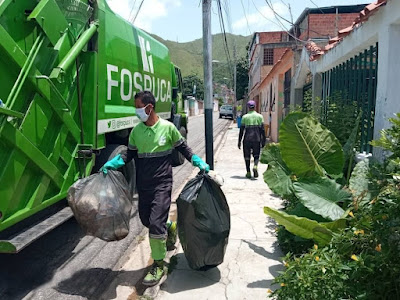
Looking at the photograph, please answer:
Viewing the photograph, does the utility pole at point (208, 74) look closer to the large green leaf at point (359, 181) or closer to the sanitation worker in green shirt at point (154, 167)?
the sanitation worker in green shirt at point (154, 167)

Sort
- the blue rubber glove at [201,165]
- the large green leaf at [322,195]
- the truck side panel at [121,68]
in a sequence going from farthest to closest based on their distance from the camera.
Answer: the truck side panel at [121,68] < the blue rubber glove at [201,165] < the large green leaf at [322,195]

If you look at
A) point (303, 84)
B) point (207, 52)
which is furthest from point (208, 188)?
point (303, 84)

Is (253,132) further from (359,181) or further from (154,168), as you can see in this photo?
(154,168)

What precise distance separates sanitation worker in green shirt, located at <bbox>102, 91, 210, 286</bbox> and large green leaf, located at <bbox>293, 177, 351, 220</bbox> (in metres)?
0.95

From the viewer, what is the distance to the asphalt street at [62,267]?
3521 millimetres

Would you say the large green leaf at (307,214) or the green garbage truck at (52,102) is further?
the large green leaf at (307,214)

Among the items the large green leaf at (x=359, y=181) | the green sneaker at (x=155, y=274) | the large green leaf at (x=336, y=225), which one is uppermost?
the large green leaf at (x=359, y=181)

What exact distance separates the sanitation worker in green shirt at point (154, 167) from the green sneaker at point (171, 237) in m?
0.48

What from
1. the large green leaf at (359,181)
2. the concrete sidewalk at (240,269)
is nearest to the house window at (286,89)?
the concrete sidewalk at (240,269)

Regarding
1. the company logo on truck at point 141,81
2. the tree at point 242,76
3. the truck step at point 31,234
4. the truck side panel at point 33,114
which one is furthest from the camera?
the tree at point 242,76

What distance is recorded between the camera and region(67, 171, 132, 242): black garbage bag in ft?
11.1

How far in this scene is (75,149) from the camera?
436cm

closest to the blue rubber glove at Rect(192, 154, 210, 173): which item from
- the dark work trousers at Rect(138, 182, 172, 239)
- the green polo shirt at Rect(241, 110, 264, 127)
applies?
the dark work trousers at Rect(138, 182, 172, 239)

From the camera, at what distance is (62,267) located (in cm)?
405
